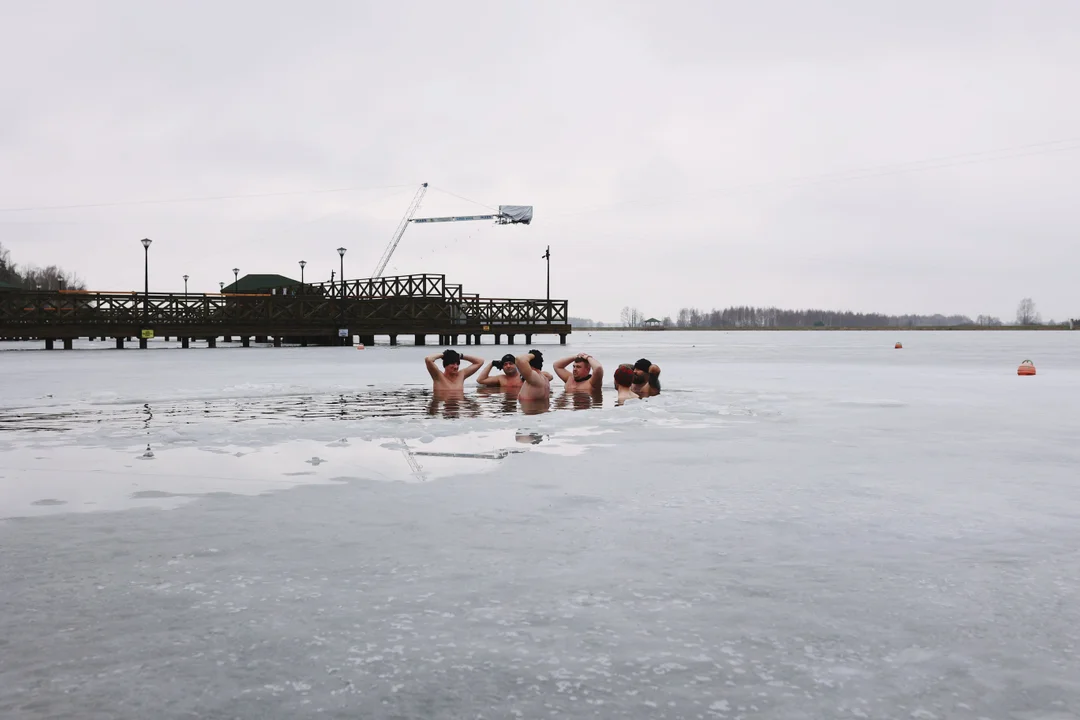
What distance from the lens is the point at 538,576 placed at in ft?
16.3

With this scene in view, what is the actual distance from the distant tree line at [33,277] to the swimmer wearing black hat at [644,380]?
298ft

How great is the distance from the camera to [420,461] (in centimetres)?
933

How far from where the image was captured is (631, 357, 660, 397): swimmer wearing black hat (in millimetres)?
18031

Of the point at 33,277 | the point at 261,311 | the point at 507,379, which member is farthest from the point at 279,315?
the point at 33,277

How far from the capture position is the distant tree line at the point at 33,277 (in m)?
109

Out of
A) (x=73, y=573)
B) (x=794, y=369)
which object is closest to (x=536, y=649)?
(x=73, y=573)

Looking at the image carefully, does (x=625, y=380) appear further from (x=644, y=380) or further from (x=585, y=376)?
(x=585, y=376)

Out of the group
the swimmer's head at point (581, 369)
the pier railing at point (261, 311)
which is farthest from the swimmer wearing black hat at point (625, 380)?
the pier railing at point (261, 311)

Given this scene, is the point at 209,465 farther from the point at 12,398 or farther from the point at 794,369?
the point at 794,369

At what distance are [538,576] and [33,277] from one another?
494 feet

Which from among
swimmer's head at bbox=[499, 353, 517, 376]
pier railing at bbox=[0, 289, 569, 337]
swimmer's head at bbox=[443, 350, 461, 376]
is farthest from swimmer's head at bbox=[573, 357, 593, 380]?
pier railing at bbox=[0, 289, 569, 337]

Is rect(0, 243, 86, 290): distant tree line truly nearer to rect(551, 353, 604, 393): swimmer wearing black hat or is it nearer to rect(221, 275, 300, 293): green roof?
rect(221, 275, 300, 293): green roof

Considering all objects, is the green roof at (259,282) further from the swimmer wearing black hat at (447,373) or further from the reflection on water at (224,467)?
the reflection on water at (224,467)

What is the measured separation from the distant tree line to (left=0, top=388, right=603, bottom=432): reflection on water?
88.7 m
